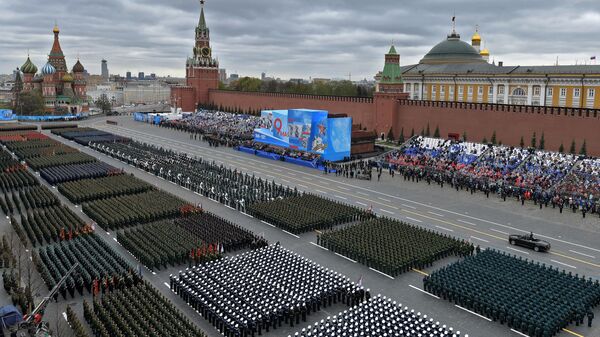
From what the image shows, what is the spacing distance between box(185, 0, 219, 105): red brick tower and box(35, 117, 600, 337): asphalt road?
39.0 m

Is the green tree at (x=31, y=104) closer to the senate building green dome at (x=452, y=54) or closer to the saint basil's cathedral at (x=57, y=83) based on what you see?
the saint basil's cathedral at (x=57, y=83)

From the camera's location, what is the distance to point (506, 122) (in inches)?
1442

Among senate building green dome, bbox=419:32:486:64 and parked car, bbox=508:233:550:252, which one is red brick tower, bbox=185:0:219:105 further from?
parked car, bbox=508:233:550:252

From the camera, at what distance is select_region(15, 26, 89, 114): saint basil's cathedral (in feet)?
251

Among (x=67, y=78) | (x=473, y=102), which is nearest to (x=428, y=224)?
(x=473, y=102)

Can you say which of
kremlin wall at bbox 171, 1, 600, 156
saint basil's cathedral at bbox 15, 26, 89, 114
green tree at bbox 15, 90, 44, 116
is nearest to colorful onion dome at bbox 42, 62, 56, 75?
saint basil's cathedral at bbox 15, 26, 89, 114

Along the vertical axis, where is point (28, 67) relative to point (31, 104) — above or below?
above

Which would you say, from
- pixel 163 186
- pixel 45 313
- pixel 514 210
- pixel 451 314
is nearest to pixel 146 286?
pixel 45 313

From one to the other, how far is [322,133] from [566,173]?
16.6 metres

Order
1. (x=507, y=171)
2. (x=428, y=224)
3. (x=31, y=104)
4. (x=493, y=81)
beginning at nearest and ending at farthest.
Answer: (x=428, y=224) → (x=507, y=171) → (x=493, y=81) → (x=31, y=104)

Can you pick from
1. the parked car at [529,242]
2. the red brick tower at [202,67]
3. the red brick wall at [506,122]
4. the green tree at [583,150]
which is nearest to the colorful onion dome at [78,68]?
the red brick tower at [202,67]

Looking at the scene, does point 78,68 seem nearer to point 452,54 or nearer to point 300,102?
point 300,102

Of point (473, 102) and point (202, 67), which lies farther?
point (202, 67)

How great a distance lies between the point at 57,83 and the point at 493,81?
66.9 meters
